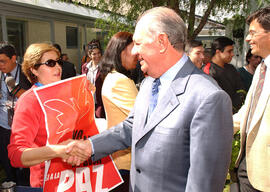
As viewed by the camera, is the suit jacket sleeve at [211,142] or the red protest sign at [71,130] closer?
the suit jacket sleeve at [211,142]

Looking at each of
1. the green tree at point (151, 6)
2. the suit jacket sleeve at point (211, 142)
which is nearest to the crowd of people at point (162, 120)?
the suit jacket sleeve at point (211, 142)

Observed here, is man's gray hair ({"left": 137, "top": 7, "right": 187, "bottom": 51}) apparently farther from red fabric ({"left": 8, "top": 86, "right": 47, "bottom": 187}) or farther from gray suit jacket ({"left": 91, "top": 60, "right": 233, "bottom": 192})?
red fabric ({"left": 8, "top": 86, "right": 47, "bottom": 187})

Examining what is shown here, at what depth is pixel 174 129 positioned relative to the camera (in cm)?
131

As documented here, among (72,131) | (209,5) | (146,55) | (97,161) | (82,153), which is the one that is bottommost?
(97,161)

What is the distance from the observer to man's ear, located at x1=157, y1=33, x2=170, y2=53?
1.42 metres

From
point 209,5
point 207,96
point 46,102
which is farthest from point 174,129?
point 209,5

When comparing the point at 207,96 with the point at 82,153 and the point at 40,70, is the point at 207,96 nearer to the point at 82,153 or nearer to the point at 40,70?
the point at 82,153

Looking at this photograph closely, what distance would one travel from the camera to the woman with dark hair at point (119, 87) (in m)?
2.22

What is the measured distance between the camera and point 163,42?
4.71 feet

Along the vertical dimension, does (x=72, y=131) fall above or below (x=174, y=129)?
below

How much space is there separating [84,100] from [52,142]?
0.42m

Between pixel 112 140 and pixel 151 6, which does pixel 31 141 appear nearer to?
pixel 112 140

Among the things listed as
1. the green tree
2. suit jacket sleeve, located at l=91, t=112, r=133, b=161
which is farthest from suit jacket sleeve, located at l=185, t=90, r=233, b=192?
the green tree

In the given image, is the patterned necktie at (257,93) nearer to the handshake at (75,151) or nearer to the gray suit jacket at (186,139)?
the gray suit jacket at (186,139)
